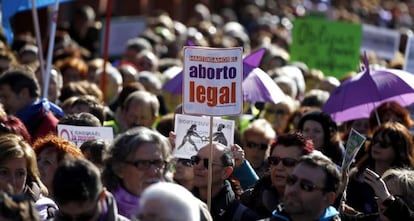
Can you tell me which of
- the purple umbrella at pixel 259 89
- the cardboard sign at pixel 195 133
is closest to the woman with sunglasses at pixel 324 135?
the purple umbrella at pixel 259 89

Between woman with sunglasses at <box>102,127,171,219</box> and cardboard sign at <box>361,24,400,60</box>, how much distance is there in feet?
41.6

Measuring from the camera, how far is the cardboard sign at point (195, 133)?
973cm

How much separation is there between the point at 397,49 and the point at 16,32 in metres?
6.21

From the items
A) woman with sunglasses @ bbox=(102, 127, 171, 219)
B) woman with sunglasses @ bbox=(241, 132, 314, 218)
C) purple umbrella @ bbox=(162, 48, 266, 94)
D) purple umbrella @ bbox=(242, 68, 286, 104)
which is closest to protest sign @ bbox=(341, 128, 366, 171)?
woman with sunglasses @ bbox=(241, 132, 314, 218)

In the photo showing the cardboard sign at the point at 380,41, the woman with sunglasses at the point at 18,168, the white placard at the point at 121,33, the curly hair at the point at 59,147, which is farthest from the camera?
the white placard at the point at 121,33

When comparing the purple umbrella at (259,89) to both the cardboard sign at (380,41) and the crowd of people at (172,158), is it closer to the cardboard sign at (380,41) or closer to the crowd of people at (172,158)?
the crowd of people at (172,158)

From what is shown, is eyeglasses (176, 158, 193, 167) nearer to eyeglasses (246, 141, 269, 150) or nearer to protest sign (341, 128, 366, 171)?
protest sign (341, 128, 366, 171)

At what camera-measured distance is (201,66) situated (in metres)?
9.52

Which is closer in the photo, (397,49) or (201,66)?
(201,66)

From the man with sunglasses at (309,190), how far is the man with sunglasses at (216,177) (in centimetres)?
127

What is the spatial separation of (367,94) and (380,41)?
799 centimetres

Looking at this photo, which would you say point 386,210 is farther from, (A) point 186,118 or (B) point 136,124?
(B) point 136,124

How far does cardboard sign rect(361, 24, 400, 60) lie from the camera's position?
1989cm

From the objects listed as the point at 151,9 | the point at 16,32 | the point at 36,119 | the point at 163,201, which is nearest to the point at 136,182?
the point at 163,201
